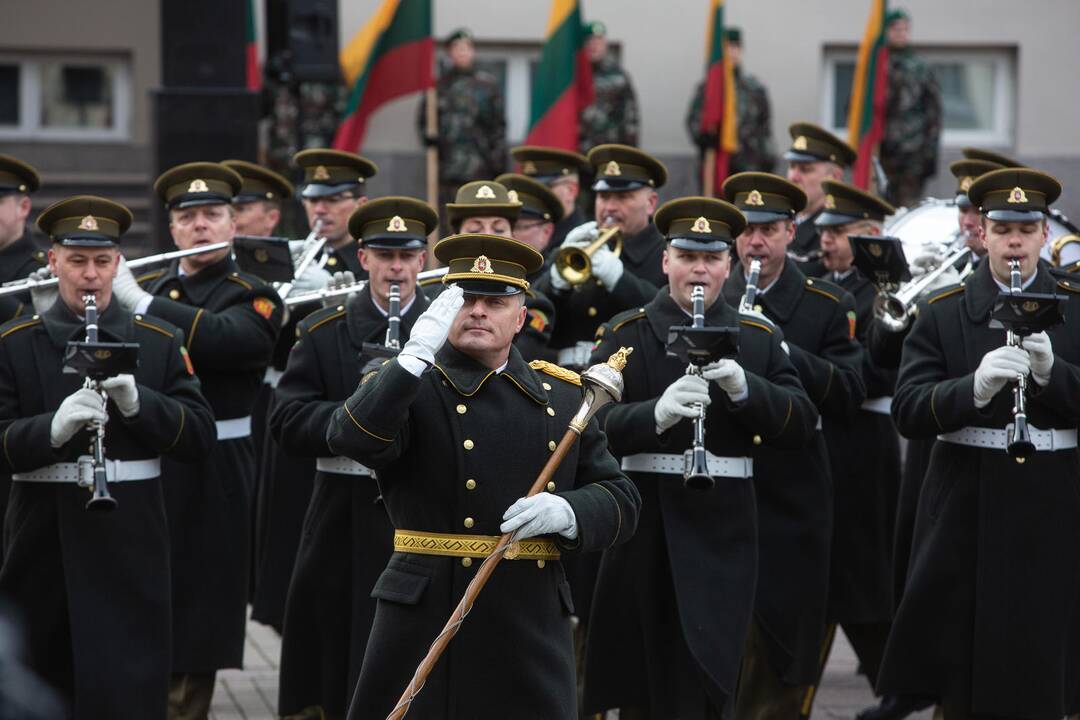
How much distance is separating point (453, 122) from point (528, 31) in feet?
6.18

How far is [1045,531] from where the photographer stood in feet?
24.2

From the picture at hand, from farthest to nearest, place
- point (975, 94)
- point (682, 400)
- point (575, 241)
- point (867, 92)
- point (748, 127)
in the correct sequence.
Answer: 1. point (975, 94)
2. point (748, 127)
3. point (867, 92)
4. point (575, 241)
5. point (682, 400)

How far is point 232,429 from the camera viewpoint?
8.61m

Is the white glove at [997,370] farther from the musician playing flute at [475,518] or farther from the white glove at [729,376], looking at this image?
the musician playing flute at [475,518]

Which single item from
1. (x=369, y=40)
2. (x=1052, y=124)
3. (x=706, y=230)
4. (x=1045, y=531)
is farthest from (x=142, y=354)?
(x=1052, y=124)

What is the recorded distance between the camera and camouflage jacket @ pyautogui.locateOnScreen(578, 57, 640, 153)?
1656cm

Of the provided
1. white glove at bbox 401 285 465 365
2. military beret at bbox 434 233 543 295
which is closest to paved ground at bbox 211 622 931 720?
military beret at bbox 434 233 543 295

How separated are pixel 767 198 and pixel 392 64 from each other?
6.55 meters

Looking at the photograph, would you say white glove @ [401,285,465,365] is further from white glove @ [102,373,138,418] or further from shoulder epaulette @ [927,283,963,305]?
shoulder epaulette @ [927,283,963,305]

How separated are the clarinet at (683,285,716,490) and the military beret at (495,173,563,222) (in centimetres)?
252

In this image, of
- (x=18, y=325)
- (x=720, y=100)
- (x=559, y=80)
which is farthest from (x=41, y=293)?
(x=720, y=100)

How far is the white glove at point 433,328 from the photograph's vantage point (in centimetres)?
560

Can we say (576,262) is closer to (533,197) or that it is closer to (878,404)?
(533,197)

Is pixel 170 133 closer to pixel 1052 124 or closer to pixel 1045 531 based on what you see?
pixel 1045 531
